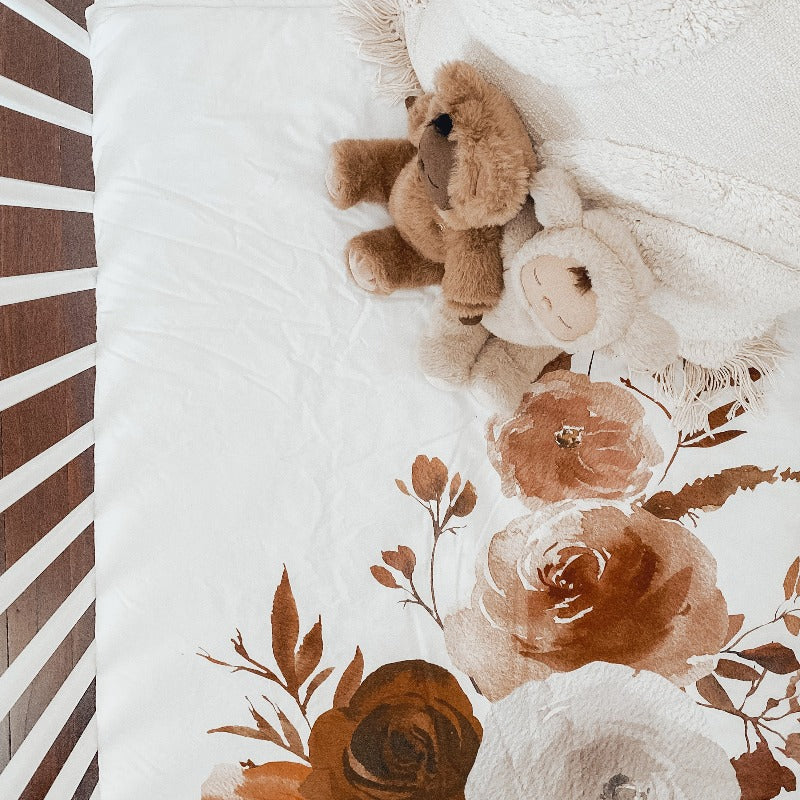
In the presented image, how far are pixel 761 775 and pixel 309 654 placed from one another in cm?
54

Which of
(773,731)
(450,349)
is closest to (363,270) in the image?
(450,349)

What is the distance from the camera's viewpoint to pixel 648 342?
62 cm

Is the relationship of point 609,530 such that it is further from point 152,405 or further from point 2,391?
point 2,391

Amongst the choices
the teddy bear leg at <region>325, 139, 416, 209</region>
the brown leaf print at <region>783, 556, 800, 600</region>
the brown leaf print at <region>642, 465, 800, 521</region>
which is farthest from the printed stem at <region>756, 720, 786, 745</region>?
the teddy bear leg at <region>325, 139, 416, 209</region>

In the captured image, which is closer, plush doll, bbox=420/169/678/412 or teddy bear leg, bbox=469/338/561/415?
plush doll, bbox=420/169/678/412

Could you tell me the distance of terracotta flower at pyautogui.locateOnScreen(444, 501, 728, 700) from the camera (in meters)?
0.78

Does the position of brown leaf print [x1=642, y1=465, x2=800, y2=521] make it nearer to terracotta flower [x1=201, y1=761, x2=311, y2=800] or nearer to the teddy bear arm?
the teddy bear arm

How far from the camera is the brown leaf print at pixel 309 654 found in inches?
30.4

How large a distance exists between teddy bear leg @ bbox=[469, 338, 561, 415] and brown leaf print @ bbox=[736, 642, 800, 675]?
40 centimetres

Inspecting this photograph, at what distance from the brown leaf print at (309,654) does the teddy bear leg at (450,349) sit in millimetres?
322

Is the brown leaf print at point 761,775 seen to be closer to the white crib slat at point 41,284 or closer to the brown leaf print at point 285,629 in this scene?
the brown leaf print at point 285,629

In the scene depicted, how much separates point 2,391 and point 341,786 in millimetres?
557

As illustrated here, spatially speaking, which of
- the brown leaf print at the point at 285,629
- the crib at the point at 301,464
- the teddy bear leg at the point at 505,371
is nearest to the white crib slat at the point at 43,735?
the crib at the point at 301,464

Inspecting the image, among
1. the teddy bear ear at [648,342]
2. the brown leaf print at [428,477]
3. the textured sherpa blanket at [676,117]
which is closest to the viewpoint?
the textured sherpa blanket at [676,117]
